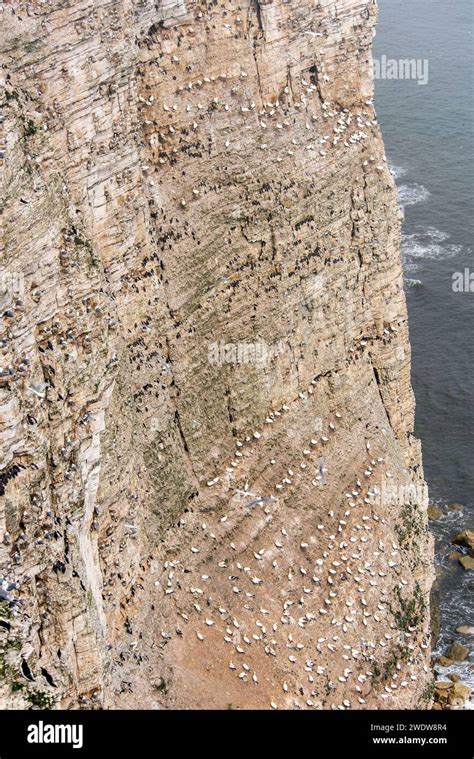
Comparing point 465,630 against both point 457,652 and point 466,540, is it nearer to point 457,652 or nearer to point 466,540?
point 457,652

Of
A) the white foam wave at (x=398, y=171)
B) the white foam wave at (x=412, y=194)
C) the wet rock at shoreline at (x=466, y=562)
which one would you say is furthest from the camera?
the white foam wave at (x=398, y=171)

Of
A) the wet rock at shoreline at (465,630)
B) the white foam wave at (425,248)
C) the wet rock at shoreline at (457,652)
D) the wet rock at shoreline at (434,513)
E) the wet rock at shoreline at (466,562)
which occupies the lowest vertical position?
the wet rock at shoreline at (457,652)

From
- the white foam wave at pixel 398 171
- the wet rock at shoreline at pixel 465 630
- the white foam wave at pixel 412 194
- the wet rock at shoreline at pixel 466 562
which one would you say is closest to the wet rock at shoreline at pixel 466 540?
the wet rock at shoreline at pixel 466 562

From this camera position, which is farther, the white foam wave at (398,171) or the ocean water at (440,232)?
the white foam wave at (398,171)

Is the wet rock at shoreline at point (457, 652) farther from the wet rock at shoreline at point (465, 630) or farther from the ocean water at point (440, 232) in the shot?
the wet rock at shoreline at point (465, 630)

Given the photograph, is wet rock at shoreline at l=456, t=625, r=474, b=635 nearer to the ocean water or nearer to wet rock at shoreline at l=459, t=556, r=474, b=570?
the ocean water
